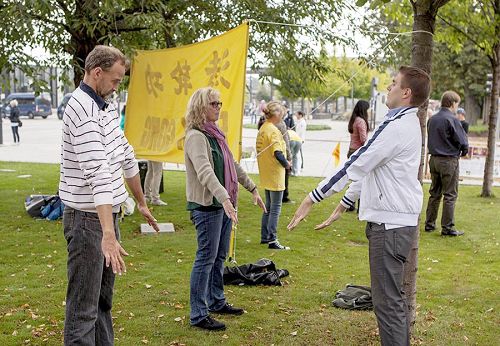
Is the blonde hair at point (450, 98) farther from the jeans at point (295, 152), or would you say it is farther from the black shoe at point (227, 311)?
the jeans at point (295, 152)

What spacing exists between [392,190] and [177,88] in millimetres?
5306

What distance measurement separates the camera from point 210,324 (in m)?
5.00

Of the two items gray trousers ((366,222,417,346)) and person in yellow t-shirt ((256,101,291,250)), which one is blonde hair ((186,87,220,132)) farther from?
person in yellow t-shirt ((256,101,291,250))

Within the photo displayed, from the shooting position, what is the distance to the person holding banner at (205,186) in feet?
15.8

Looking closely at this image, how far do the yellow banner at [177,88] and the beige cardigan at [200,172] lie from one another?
200 centimetres

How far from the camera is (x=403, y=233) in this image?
3740 millimetres

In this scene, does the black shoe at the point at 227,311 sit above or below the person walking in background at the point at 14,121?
below

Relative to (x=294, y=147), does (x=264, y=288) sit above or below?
below

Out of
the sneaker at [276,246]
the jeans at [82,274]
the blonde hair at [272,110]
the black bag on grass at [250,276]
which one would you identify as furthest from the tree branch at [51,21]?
the jeans at [82,274]

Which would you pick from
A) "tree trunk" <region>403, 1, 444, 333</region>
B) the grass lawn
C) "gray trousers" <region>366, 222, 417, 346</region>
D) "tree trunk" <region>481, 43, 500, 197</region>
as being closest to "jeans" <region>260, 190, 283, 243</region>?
the grass lawn

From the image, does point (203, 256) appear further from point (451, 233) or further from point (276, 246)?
point (451, 233)

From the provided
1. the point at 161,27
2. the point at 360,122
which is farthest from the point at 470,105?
the point at 161,27

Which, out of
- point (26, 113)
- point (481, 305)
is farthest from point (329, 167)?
point (26, 113)

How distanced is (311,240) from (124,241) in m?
2.53
